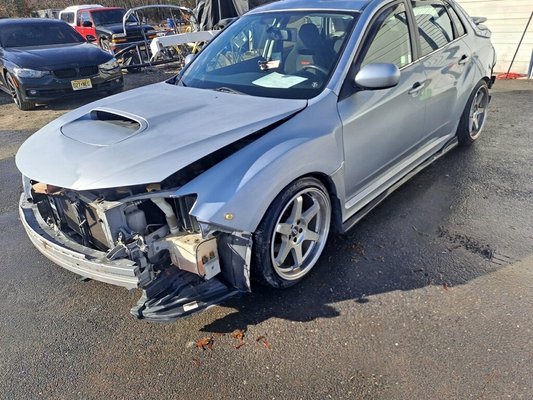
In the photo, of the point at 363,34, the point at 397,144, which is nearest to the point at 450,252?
the point at 397,144

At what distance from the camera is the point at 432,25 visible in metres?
3.99

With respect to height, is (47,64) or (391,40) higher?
(391,40)

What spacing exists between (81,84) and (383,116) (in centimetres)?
675

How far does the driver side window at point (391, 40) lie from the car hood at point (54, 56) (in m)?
6.62

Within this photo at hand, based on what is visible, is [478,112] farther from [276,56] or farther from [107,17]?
[107,17]

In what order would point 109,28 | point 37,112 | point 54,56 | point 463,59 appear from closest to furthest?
point 463,59 → point 54,56 → point 37,112 → point 109,28

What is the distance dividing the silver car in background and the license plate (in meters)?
5.07

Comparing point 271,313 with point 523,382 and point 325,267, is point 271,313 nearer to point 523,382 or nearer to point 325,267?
point 325,267

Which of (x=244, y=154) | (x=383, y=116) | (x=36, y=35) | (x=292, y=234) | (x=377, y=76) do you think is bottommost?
(x=292, y=234)

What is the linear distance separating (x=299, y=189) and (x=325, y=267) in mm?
747

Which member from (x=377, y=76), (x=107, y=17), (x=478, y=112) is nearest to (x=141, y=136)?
(x=377, y=76)

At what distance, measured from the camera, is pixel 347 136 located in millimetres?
2932

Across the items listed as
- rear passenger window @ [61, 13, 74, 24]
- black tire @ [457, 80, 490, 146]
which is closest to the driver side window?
black tire @ [457, 80, 490, 146]

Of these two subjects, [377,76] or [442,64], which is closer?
[377,76]
